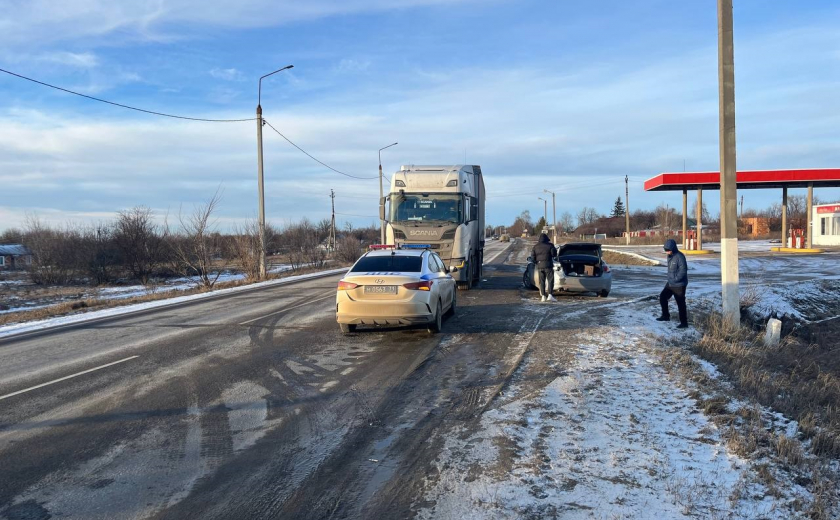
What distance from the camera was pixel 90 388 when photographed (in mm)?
7371

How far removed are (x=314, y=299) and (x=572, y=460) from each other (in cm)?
1351

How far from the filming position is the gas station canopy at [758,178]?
38.8 meters

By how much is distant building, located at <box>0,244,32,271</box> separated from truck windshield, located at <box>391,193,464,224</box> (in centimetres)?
4379

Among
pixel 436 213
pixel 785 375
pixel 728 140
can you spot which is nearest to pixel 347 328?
pixel 785 375

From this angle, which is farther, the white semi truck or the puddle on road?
the white semi truck

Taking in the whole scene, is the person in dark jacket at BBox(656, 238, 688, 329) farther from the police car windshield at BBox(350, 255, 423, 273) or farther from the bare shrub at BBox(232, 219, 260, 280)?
the bare shrub at BBox(232, 219, 260, 280)

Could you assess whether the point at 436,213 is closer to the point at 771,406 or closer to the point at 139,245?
the point at 771,406

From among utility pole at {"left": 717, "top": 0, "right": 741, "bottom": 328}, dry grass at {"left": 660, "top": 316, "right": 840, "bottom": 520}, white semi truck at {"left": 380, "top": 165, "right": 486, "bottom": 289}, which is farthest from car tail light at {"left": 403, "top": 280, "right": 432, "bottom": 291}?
white semi truck at {"left": 380, "top": 165, "right": 486, "bottom": 289}

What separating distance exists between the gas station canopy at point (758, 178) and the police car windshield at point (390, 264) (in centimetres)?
3371

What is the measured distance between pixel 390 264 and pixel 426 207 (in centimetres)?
704

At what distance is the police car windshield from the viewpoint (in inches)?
420

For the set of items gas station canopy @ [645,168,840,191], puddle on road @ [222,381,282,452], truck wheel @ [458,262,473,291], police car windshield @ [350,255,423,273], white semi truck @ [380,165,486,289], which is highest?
gas station canopy @ [645,168,840,191]

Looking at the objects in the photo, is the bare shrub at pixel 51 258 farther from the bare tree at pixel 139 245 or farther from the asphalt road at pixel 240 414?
the asphalt road at pixel 240 414

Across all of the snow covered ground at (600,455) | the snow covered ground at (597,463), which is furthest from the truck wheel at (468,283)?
the snow covered ground at (597,463)
